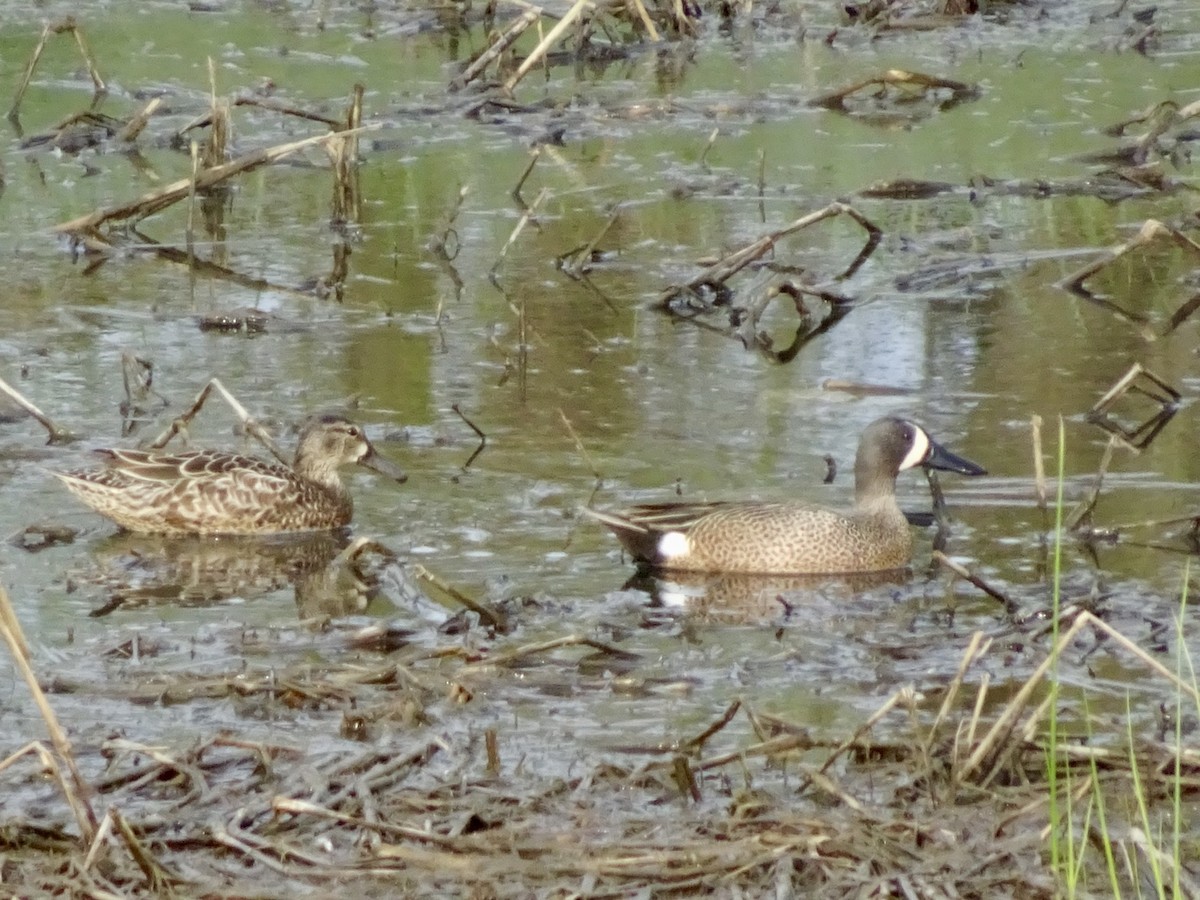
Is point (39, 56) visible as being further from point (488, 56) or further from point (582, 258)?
point (582, 258)

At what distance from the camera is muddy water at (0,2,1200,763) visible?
681cm

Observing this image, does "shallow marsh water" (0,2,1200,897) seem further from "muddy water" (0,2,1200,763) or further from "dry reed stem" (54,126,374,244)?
"dry reed stem" (54,126,374,244)

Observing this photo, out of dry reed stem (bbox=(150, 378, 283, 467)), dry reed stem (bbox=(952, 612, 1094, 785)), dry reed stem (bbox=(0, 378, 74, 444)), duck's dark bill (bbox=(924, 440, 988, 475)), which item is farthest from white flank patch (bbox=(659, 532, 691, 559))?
dry reed stem (bbox=(0, 378, 74, 444))

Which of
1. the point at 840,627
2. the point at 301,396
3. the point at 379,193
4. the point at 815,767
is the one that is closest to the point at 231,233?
the point at 379,193

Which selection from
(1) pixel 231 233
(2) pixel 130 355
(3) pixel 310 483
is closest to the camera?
(3) pixel 310 483

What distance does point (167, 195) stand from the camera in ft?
38.5

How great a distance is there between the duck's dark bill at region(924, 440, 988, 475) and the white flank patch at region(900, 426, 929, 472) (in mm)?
46

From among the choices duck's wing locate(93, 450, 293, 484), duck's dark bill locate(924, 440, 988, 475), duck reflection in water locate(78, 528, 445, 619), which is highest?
duck's dark bill locate(924, 440, 988, 475)

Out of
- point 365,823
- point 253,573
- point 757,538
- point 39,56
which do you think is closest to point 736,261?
point 757,538

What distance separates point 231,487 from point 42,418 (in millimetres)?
906

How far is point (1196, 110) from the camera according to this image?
12.7 metres

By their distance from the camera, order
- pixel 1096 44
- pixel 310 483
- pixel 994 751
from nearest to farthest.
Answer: pixel 994 751, pixel 310 483, pixel 1096 44

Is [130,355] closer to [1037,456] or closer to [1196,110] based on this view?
[1037,456]

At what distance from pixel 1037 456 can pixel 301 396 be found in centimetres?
318
